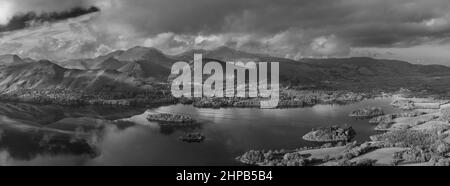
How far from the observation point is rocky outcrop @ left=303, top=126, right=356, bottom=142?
163 metres

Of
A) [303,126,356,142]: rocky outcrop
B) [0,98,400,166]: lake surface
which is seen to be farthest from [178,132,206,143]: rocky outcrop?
[303,126,356,142]: rocky outcrop

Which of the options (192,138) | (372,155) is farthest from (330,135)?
(192,138)

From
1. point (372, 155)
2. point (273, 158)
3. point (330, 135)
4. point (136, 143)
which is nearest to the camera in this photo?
point (273, 158)

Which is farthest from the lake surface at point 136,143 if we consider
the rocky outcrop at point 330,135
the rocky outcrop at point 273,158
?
the rocky outcrop at point 273,158

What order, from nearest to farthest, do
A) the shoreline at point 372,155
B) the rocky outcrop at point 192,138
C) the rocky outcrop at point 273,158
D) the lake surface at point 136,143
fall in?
the shoreline at point 372,155 < the rocky outcrop at point 273,158 < the lake surface at point 136,143 < the rocky outcrop at point 192,138

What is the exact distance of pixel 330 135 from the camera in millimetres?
165875

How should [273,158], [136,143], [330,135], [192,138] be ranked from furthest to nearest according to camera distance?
1. [330,135]
2. [192,138]
3. [136,143]
4. [273,158]

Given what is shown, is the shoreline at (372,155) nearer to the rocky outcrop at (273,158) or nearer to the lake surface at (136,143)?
the rocky outcrop at (273,158)

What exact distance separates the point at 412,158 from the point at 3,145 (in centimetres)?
13343

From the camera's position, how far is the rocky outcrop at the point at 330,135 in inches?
6406

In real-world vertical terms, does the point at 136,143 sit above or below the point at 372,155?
above

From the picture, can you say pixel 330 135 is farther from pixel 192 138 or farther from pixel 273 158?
pixel 192 138

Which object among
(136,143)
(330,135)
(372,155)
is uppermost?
(330,135)

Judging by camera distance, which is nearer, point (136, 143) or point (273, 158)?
point (273, 158)
